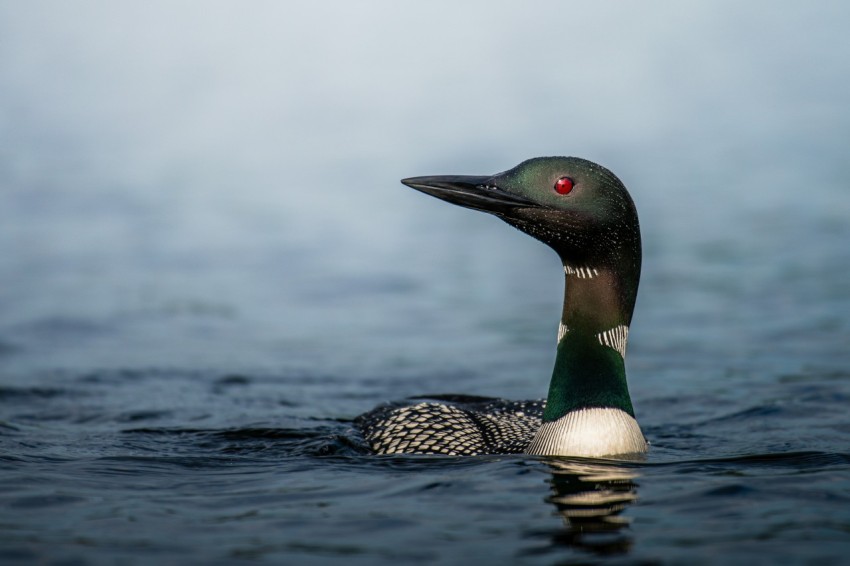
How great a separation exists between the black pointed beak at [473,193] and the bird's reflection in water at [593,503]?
86 centimetres

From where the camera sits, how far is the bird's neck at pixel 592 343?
4227 mm

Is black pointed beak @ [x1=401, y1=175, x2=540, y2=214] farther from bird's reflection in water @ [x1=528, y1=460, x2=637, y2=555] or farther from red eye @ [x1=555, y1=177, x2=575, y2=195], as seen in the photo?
bird's reflection in water @ [x1=528, y1=460, x2=637, y2=555]

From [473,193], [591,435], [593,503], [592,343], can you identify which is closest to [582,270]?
[592,343]

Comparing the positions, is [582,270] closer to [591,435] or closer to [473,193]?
[473,193]

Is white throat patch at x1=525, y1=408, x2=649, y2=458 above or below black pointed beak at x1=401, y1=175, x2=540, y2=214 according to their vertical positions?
below

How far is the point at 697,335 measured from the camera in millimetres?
8266

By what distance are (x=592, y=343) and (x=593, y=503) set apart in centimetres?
73

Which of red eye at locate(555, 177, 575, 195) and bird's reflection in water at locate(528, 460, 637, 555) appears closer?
bird's reflection in water at locate(528, 460, 637, 555)

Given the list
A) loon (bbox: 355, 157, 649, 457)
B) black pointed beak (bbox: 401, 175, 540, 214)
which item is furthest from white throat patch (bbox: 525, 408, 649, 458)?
black pointed beak (bbox: 401, 175, 540, 214)

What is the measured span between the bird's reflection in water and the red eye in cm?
88

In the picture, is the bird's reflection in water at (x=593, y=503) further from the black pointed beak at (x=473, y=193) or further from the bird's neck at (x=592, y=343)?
the black pointed beak at (x=473, y=193)

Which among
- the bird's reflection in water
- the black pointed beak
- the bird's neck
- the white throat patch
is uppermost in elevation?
the black pointed beak

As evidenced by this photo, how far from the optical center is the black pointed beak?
13.8 feet

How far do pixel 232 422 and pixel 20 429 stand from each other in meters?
0.93
